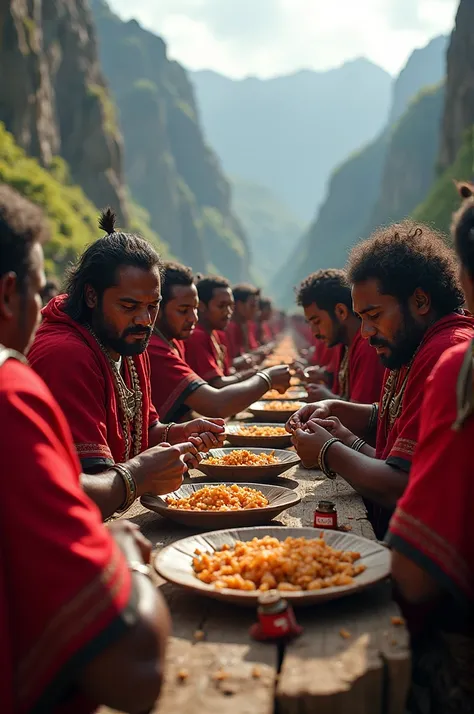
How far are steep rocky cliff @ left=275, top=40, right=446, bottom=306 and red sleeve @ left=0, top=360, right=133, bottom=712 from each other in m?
2.77

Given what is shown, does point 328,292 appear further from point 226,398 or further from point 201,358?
point 201,358

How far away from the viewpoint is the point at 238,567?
7.73 ft

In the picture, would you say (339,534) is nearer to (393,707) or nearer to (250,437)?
(393,707)

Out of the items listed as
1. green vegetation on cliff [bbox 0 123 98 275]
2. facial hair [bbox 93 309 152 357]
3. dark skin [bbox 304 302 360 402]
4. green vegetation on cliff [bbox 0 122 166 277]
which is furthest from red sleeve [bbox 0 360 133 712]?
green vegetation on cliff [bbox 0 123 98 275]

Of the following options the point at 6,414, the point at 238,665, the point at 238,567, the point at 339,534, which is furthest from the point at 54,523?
the point at 339,534

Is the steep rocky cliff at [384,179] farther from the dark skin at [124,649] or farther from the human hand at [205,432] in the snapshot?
the dark skin at [124,649]

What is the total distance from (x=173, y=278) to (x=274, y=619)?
157 inches

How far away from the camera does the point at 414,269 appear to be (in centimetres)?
351

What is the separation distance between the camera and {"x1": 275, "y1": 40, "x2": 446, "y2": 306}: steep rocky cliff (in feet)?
251

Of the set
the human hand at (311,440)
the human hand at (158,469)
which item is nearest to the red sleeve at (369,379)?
the human hand at (311,440)

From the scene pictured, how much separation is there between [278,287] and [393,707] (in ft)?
606

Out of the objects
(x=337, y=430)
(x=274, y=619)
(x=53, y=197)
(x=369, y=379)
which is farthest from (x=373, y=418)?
(x=53, y=197)

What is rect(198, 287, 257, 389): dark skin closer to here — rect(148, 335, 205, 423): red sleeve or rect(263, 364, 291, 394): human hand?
rect(263, 364, 291, 394): human hand

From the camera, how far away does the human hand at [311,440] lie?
3460mm
